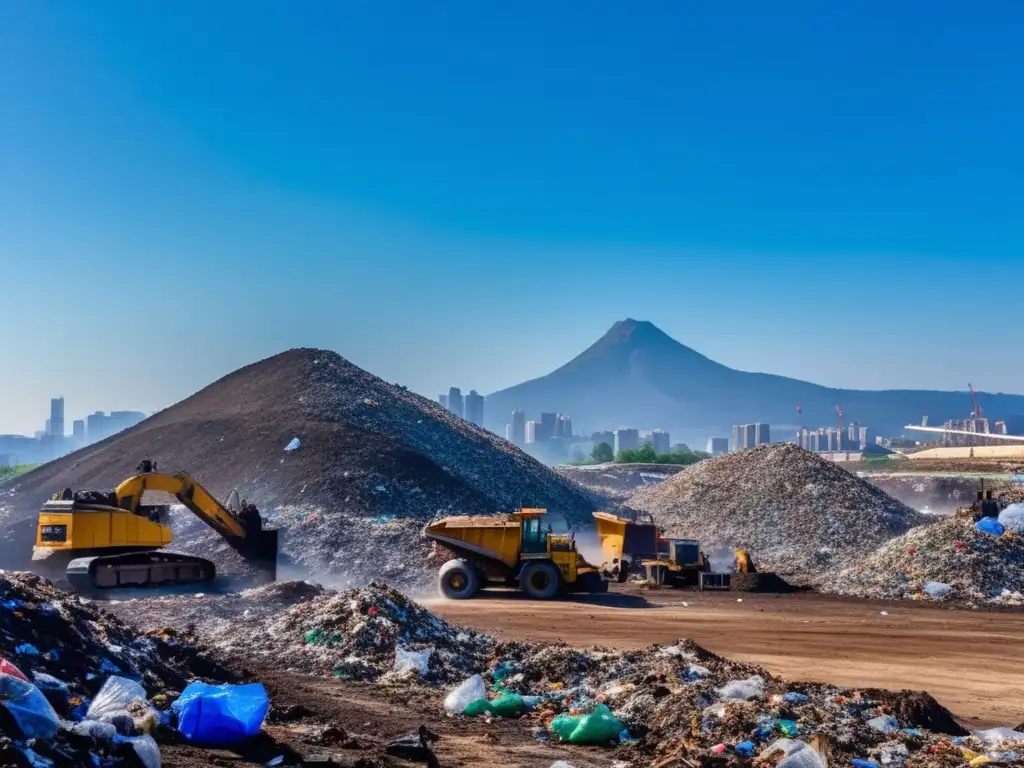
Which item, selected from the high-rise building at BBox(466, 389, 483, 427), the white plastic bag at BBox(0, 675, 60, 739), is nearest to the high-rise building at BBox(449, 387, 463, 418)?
the high-rise building at BBox(466, 389, 483, 427)

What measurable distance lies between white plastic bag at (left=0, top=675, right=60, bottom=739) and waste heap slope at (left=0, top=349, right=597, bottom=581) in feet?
58.3

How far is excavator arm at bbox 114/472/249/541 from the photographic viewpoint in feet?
64.8

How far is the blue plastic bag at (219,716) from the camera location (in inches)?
311

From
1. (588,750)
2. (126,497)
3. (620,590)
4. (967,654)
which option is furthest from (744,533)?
(588,750)

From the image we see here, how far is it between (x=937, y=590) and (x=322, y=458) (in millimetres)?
17550

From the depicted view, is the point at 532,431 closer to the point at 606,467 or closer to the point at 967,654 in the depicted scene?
the point at 606,467

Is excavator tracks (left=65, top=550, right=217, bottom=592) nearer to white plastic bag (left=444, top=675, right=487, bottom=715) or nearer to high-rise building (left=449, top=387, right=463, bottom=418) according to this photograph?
white plastic bag (left=444, top=675, right=487, bottom=715)

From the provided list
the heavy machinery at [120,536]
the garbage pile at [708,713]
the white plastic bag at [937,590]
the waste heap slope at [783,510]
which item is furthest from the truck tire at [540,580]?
the garbage pile at [708,713]

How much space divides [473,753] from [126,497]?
13.0 meters

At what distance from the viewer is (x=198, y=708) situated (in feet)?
26.2

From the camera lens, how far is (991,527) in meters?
23.7

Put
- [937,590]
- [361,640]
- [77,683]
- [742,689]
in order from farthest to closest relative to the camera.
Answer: [937,590]
[361,640]
[742,689]
[77,683]

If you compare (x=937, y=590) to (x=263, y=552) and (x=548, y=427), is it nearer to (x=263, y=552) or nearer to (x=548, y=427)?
(x=263, y=552)

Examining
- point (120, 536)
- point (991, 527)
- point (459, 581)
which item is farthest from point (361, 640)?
point (991, 527)
